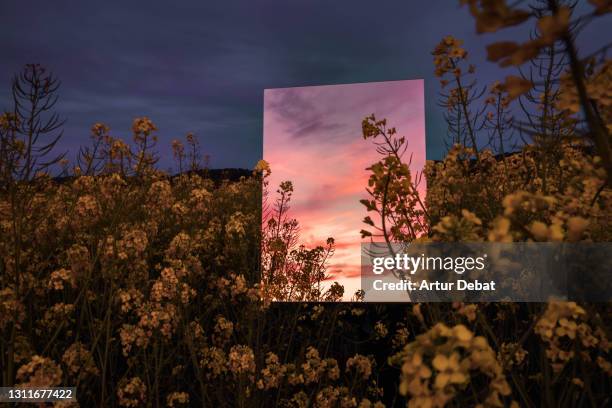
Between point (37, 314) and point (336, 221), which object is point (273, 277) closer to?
point (336, 221)

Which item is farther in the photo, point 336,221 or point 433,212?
point 336,221

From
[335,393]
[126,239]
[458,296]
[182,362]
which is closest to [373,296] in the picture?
[335,393]

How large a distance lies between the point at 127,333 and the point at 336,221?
2.00 m

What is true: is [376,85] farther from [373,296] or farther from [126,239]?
[126,239]

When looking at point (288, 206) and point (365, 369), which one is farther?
point (288, 206)

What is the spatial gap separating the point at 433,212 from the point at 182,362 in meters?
2.43

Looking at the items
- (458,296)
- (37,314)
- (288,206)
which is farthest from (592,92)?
(37,314)

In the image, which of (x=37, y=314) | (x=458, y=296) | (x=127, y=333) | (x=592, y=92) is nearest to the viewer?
(x=592, y=92)

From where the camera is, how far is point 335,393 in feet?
12.1

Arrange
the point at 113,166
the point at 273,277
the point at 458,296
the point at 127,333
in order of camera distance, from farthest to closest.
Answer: the point at 113,166 < the point at 273,277 < the point at 127,333 < the point at 458,296

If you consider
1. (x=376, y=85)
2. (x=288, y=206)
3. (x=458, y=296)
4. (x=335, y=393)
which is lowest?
(x=335, y=393)

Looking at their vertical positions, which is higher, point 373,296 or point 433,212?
point 433,212

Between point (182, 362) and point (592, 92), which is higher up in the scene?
point (592, 92)

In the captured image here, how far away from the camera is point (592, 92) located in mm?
1087
